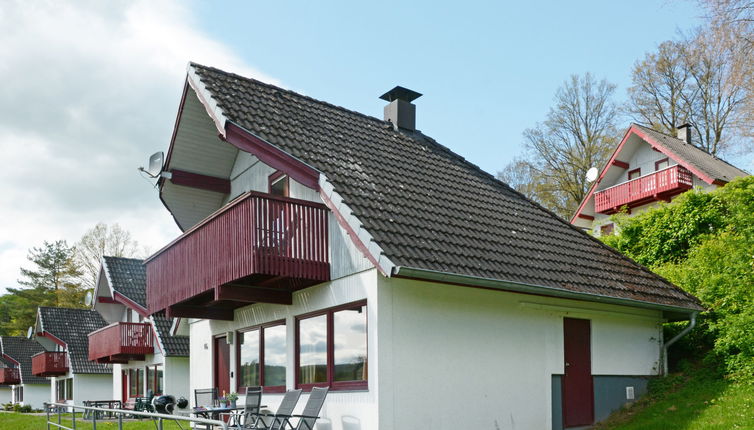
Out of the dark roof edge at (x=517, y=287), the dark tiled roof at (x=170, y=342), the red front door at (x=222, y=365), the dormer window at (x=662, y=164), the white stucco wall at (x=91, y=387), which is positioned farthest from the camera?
the white stucco wall at (x=91, y=387)

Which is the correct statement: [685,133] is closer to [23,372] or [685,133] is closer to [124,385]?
[124,385]

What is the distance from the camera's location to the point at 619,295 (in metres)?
13.0

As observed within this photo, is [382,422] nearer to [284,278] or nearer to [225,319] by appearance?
[284,278]

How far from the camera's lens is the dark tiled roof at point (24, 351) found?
165 ft

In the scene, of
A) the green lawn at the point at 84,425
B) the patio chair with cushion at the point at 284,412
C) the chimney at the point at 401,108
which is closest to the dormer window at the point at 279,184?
the chimney at the point at 401,108

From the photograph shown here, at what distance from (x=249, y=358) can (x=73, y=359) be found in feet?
86.1

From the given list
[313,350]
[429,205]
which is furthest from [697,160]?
[313,350]

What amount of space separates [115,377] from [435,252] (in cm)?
2730

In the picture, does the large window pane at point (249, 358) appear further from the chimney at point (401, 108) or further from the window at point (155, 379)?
the window at point (155, 379)

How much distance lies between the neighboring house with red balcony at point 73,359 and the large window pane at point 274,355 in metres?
25.6

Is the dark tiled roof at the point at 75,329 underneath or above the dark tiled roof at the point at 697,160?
underneath

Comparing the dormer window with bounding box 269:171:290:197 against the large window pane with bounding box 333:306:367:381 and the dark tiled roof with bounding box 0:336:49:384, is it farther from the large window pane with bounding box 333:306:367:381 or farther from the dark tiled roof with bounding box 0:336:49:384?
the dark tiled roof with bounding box 0:336:49:384

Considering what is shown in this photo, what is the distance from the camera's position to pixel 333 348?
11.7 meters

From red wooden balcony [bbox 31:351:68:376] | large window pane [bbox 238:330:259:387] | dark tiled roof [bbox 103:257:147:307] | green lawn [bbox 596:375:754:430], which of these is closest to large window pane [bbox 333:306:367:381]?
large window pane [bbox 238:330:259:387]
